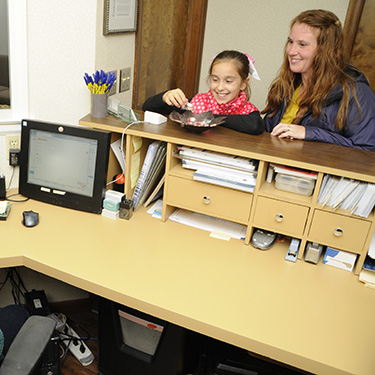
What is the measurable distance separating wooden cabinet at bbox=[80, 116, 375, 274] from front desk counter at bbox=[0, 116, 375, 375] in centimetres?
11

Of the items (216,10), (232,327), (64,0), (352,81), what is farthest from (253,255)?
(216,10)

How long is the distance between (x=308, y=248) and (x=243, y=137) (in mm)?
490

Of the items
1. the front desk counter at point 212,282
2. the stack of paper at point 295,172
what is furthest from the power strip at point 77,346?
the stack of paper at point 295,172

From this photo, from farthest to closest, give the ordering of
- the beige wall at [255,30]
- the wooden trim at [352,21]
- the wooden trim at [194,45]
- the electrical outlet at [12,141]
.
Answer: the beige wall at [255,30], the wooden trim at [194,45], the wooden trim at [352,21], the electrical outlet at [12,141]

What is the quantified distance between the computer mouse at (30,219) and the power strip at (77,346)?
76 centimetres

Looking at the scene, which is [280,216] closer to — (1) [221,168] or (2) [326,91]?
(1) [221,168]

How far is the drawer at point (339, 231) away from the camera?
1449 mm

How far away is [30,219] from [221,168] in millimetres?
749

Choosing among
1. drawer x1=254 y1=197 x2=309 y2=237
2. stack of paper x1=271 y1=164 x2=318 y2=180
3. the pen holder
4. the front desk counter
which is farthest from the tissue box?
the pen holder

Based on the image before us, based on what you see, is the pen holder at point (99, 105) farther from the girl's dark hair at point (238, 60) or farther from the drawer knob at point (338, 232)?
the drawer knob at point (338, 232)

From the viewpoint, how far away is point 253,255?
1567 millimetres

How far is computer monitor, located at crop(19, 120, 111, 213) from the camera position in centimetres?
170

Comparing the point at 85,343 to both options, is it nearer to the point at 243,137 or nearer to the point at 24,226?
the point at 24,226

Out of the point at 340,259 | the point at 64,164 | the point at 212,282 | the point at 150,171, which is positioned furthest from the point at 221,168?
the point at 64,164
